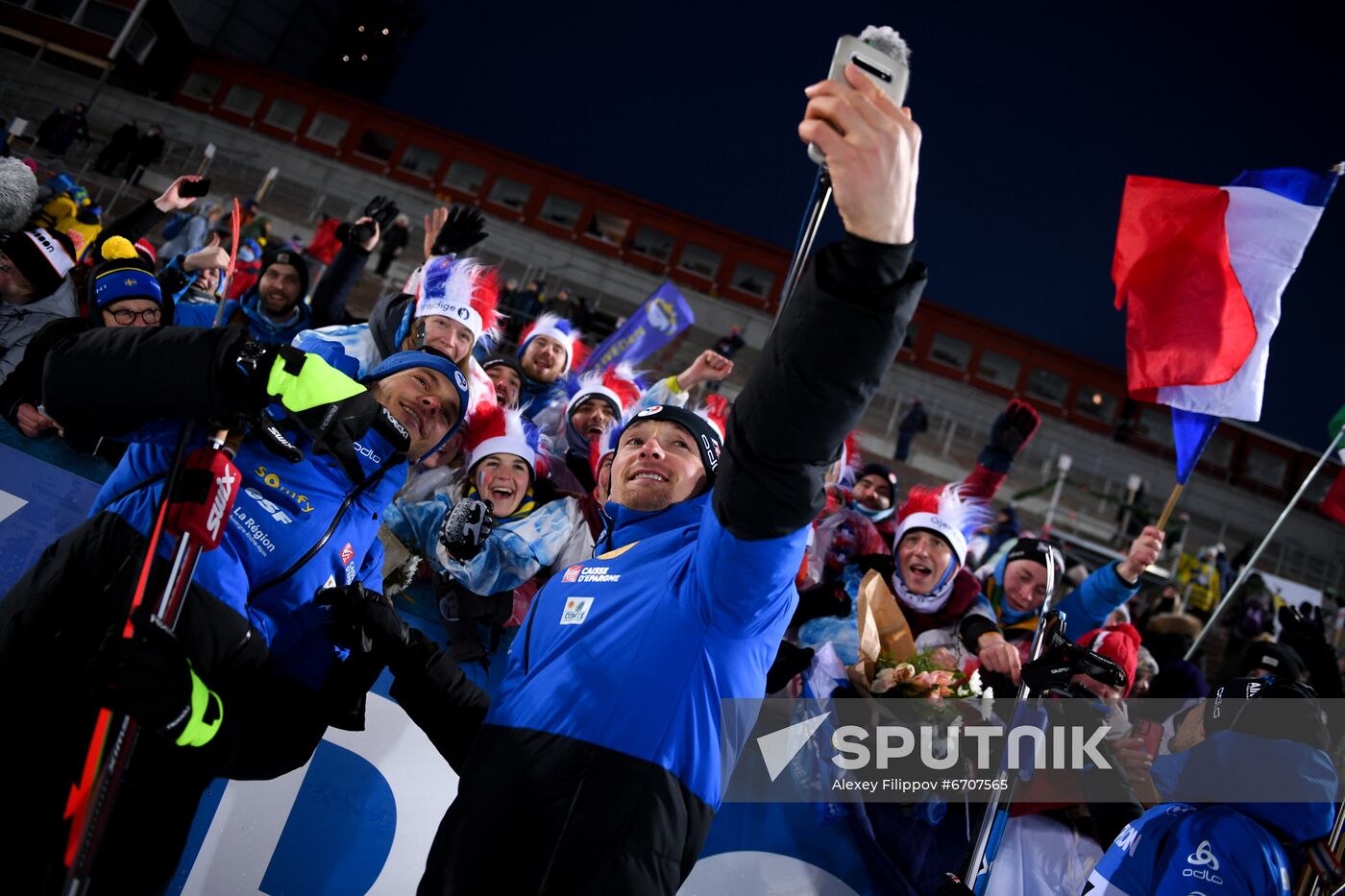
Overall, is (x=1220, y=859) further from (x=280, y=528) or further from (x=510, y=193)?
(x=510, y=193)

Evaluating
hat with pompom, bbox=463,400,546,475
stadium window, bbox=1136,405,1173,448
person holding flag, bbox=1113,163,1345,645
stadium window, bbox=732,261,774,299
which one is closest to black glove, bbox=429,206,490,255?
hat with pompom, bbox=463,400,546,475

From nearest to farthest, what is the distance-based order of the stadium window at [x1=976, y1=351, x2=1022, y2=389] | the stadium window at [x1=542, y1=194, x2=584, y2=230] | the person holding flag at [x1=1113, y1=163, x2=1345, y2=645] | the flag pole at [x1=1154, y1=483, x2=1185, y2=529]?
the flag pole at [x1=1154, y1=483, x2=1185, y2=529] < the person holding flag at [x1=1113, y1=163, x2=1345, y2=645] < the stadium window at [x1=976, y1=351, x2=1022, y2=389] < the stadium window at [x1=542, y1=194, x2=584, y2=230]

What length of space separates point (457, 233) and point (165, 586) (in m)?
3.97

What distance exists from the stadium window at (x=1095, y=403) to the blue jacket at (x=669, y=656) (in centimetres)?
3246

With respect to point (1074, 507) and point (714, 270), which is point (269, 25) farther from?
point (1074, 507)

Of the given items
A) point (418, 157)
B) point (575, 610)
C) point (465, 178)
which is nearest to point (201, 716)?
point (575, 610)

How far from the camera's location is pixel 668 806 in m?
1.66

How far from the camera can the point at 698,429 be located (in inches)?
93.9

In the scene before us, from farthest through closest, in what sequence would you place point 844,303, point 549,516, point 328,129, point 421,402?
point 328,129, point 549,516, point 421,402, point 844,303

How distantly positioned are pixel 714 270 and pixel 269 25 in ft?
78.7

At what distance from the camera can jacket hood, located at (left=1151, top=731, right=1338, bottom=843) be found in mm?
2623

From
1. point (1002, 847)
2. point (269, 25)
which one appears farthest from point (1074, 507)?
point (269, 25)

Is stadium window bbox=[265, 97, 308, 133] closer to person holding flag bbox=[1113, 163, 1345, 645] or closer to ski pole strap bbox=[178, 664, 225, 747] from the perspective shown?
person holding flag bbox=[1113, 163, 1345, 645]

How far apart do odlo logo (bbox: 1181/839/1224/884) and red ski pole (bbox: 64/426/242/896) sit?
2973mm
